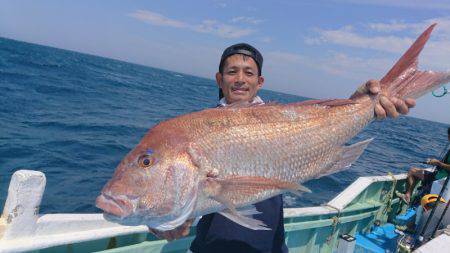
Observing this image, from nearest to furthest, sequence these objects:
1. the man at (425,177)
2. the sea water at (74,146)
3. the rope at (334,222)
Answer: the rope at (334,222) → the man at (425,177) → the sea water at (74,146)

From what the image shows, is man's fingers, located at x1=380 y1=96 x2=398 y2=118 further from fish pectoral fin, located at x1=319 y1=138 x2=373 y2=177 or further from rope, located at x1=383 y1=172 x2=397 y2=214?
rope, located at x1=383 y1=172 x2=397 y2=214

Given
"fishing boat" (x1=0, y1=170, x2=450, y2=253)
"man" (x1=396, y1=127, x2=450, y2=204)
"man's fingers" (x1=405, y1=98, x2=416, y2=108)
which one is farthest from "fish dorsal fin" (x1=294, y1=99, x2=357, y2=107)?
"man" (x1=396, y1=127, x2=450, y2=204)

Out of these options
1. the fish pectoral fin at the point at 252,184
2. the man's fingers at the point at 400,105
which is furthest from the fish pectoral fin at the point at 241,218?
the man's fingers at the point at 400,105

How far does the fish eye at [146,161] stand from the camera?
7.08 ft

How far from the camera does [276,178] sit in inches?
96.0

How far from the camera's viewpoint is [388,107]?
2.91 meters

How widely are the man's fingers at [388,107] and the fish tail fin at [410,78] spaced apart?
0.22 feet

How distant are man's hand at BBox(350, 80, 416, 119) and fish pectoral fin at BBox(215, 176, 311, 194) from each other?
107cm

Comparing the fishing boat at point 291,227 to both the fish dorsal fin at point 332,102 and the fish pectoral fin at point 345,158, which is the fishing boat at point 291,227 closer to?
the fish pectoral fin at point 345,158

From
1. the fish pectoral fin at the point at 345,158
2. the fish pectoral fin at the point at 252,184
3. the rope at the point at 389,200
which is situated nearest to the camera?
the fish pectoral fin at the point at 252,184

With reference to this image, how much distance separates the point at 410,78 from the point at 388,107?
11.6 inches

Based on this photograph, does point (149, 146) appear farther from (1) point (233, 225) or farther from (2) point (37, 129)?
(2) point (37, 129)

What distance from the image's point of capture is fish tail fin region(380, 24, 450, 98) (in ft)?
9.15

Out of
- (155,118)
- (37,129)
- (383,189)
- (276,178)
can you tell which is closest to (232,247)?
(276,178)
